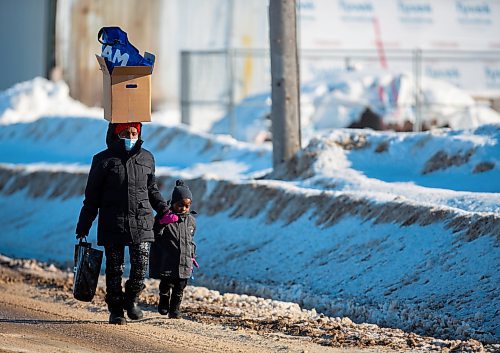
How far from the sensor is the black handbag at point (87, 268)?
35.1ft

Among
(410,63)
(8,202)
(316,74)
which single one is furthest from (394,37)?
(8,202)

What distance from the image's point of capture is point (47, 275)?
14.8m

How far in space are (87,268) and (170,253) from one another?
680mm

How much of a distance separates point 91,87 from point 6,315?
78.2 feet

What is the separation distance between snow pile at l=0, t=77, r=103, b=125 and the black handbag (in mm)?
19373

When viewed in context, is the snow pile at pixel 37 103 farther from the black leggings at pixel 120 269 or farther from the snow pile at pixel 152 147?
the black leggings at pixel 120 269

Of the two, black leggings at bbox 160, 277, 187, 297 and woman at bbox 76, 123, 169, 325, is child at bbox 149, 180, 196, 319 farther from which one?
woman at bbox 76, 123, 169, 325

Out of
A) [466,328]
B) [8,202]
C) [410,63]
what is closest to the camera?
[466,328]

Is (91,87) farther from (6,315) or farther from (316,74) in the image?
(6,315)

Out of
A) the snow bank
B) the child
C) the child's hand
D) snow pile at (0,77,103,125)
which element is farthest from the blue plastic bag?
snow pile at (0,77,103,125)

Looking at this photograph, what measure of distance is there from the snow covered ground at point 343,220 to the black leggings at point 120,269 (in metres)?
1.98

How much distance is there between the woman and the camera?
10.5 meters

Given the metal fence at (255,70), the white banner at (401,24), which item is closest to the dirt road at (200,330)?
the metal fence at (255,70)

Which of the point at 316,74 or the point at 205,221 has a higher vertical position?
the point at 316,74
